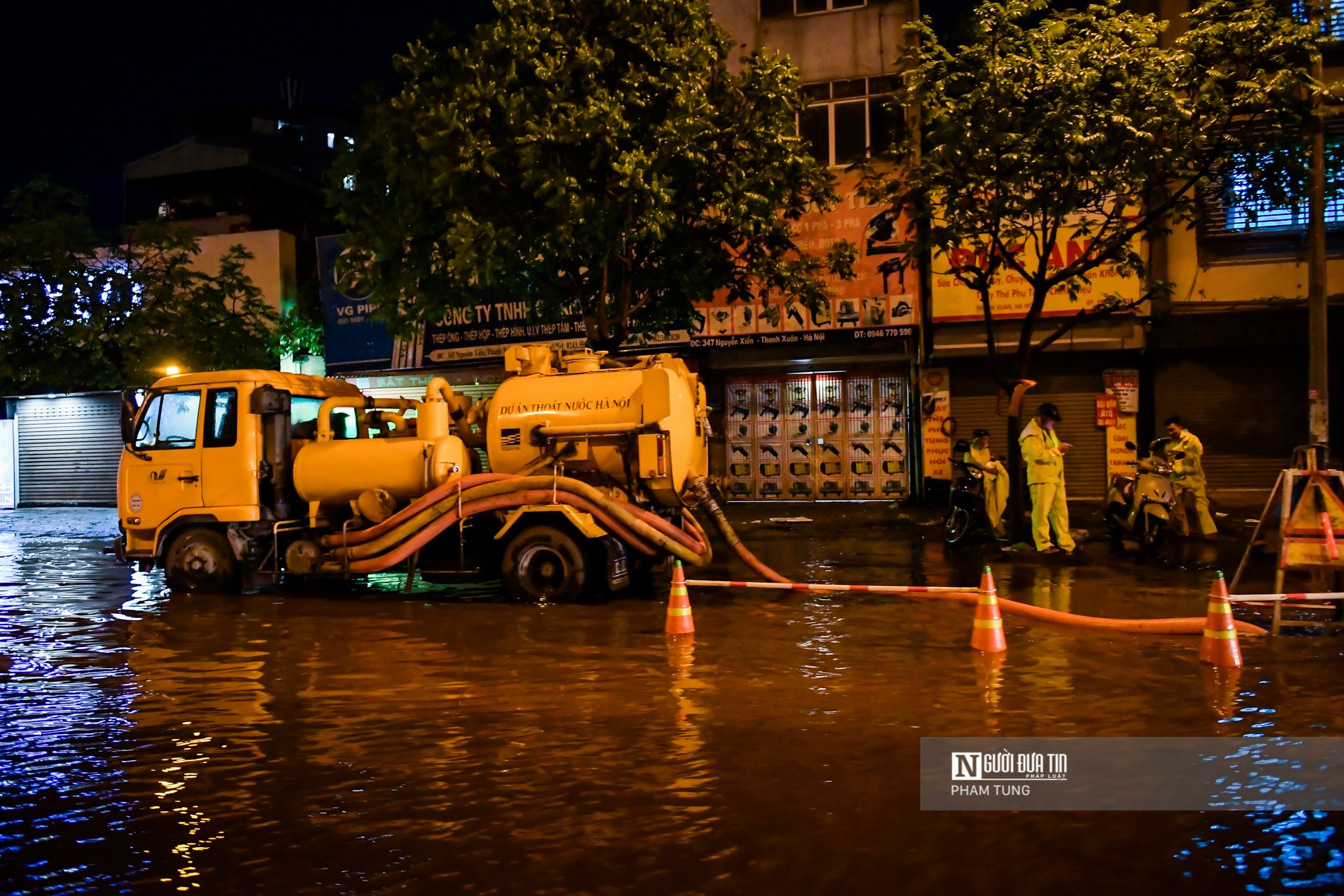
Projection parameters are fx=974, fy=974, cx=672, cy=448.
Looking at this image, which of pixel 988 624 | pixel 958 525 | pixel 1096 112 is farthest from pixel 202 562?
pixel 1096 112

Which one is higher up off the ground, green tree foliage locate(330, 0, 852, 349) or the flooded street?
green tree foliage locate(330, 0, 852, 349)

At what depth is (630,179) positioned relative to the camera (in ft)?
41.2

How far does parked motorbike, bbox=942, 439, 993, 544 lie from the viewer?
1366 cm

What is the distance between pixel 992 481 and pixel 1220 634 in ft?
24.5

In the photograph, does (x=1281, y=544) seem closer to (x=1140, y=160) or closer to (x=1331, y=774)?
(x=1331, y=774)

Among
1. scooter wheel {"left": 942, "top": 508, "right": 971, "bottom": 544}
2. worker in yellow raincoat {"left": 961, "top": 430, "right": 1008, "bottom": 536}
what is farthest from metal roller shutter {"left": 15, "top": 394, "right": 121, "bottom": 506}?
worker in yellow raincoat {"left": 961, "top": 430, "right": 1008, "bottom": 536}

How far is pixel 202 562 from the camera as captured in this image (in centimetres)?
1105

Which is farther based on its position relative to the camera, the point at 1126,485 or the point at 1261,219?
the point at 1261,219

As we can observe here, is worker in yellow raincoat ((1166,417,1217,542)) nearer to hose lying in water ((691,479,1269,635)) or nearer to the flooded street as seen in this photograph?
the flooded street

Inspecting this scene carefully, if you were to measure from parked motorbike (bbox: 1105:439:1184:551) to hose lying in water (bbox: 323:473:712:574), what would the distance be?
5903 mm

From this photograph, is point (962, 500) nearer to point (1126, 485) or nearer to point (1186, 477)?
point (1126, 485)

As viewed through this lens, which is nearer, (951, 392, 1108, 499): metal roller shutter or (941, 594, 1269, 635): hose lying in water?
(941, 594, 1269, 635): hose lying in water

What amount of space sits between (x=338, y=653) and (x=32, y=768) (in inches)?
111

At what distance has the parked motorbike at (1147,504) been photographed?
1219 centimetres
